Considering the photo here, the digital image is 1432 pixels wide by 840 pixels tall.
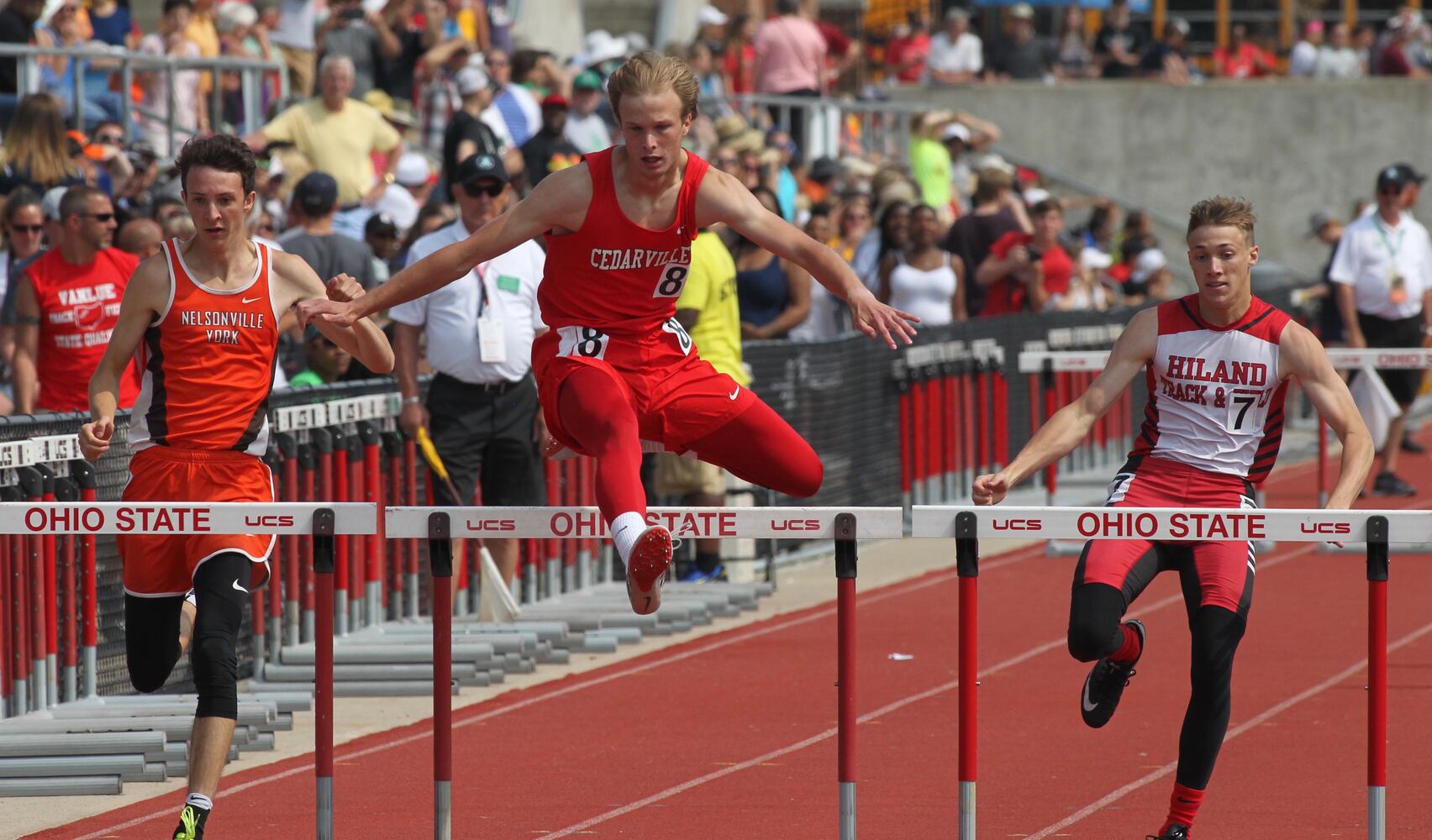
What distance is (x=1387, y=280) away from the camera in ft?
49.9

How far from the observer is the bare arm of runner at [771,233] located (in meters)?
6.22

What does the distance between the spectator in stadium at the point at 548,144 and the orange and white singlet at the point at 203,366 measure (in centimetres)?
937

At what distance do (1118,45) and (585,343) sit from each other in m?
24.0

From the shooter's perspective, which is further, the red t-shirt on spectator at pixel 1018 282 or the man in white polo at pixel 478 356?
the red t-shirt on spectator at pixel 1018 282

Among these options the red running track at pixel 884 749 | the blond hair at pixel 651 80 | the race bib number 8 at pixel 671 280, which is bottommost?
the red running track at pixel 884 749

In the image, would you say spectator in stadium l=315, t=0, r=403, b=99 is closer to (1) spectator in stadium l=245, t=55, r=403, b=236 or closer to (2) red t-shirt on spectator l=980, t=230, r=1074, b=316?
(1) spectator in stadium l=245, t=55, r=403, b=236

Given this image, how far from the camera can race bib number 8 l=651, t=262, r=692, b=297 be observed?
6.41 m

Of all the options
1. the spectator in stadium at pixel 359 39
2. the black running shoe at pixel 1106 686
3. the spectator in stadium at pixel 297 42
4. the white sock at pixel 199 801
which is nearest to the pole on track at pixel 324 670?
the white sock at pixel 199 801

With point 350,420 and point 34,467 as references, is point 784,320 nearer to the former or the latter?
point 350,420

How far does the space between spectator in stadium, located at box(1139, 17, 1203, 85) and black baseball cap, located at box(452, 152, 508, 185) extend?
20048 millimetres

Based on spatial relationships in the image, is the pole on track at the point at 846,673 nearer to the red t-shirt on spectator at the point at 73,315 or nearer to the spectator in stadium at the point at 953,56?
the red t-shirt on spectator at the point at 73,315

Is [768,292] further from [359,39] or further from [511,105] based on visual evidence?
[359,39]

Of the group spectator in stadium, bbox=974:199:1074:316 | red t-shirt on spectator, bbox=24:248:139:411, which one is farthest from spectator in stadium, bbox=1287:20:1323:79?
red t-shirt on spectator, bbox=24:248:139:411

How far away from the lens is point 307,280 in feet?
22.0
